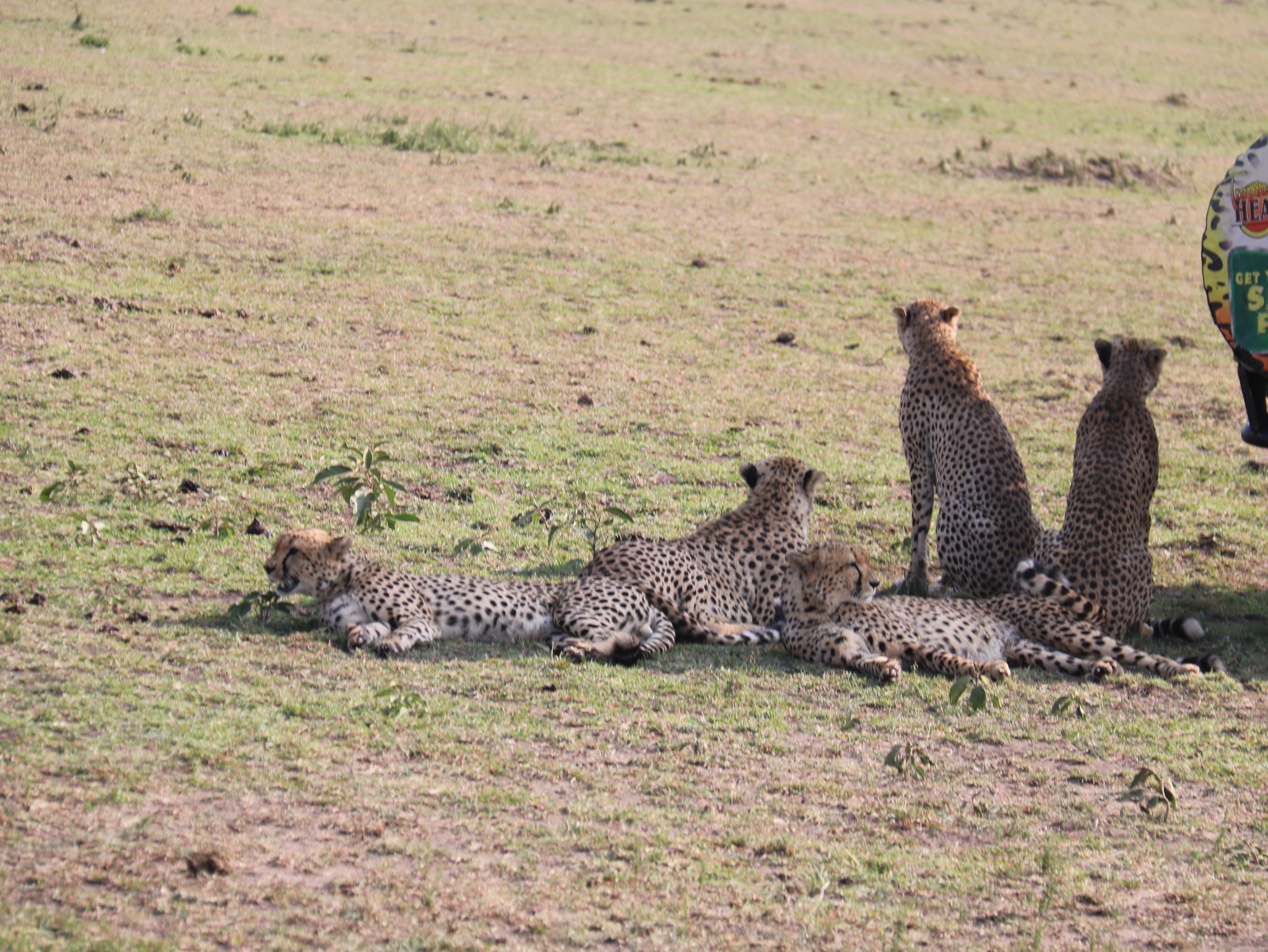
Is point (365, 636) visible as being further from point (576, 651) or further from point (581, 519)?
point (581, 519)

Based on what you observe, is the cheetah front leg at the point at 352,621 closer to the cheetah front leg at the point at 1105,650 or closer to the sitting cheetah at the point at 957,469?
the cheetah front leg at the point at 1105,650

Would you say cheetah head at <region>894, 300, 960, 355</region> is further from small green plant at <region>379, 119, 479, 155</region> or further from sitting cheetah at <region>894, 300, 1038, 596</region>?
small green plant at <region>379, 119, 479, 155</region>

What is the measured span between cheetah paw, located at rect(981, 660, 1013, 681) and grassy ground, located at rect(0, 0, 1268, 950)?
198 mm

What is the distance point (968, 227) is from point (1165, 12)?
17.0m

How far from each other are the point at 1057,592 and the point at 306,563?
9.71ft

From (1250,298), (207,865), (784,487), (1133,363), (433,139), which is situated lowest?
(207,865)

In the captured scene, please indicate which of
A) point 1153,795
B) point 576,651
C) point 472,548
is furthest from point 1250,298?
point 472,548

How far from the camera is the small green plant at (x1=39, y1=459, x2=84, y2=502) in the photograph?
6820mm

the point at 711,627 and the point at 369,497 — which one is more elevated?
the point at 369,497

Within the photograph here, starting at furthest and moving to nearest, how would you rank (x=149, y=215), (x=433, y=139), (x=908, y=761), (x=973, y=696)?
1. (x=433, y=139)
2. (x=149, y=215)
3. (x=973, y=696)
4. (x=908, y=761)

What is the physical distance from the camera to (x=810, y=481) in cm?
697

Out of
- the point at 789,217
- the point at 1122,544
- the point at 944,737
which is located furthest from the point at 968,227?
the point at 944,737

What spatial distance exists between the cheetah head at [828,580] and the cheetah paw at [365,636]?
161cm

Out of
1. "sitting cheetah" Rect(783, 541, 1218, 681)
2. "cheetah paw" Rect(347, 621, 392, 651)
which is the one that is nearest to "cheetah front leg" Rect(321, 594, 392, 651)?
"cheetah paw" Rect(347, 621, 392, 651)
